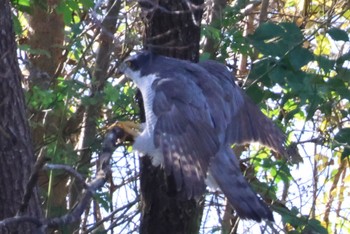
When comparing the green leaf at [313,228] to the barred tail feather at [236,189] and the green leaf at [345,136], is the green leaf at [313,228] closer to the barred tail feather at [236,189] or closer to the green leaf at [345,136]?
the green leaf at [345,136]

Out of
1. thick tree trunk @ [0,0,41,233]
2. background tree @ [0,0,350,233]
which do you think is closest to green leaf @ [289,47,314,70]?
background tree @ [0,0,350,233]

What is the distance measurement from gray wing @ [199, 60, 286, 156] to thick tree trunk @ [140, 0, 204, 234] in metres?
0.21

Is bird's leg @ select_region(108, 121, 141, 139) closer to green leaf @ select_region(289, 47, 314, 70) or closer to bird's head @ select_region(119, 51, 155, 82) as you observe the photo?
bird's head @ select_region(119, 51, 155, 82)

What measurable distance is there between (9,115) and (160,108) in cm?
75

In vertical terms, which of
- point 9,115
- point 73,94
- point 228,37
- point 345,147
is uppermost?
point 228,37

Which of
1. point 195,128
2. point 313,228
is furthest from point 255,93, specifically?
point 195,128

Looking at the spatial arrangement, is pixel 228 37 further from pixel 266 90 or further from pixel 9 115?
pixel 9 115

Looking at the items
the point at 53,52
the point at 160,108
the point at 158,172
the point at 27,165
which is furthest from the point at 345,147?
the point at 53,52

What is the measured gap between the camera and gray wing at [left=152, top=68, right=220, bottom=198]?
3947mm

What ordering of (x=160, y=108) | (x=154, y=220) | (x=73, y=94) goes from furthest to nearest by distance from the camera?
(x=73, y=94)
(x=154, y=220)
(x=160, y=108)

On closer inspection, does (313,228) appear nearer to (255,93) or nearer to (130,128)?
(255,93)

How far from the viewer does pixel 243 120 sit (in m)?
5.05

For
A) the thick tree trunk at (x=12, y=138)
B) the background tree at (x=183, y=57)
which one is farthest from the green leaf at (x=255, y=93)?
the thick tree trunk at (x=12, y=138)

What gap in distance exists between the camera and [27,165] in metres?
4.52
